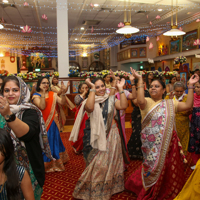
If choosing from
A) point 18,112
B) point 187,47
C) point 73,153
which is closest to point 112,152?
point 18,112

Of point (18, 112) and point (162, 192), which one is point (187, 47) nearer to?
point (162, 192)

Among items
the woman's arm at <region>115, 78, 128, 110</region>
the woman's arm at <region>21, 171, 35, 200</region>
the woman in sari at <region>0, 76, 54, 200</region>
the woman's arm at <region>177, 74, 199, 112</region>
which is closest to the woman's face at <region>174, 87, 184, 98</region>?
the woman's arm at <region>177, 74, 199, 112</region>

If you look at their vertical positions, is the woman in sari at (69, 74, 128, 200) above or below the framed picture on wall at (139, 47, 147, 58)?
below

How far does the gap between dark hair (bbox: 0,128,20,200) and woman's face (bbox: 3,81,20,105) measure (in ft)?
1.83

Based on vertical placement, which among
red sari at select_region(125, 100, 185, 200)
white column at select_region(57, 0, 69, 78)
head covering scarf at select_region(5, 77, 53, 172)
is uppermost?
white column at select_region(57, 0, 69, 78)

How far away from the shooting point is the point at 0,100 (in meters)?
1.10

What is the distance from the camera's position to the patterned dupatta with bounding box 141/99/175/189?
7.02 ft

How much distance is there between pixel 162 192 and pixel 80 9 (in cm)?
799

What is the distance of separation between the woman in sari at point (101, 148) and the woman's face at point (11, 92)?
0.89 metres

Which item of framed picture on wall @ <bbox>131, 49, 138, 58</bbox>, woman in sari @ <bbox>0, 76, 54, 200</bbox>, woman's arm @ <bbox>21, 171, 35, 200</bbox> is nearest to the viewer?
woman's arm @ <bbox>21, 171, 35, 200</bbox>

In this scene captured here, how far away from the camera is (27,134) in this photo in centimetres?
126

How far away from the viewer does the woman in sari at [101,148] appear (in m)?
2.30

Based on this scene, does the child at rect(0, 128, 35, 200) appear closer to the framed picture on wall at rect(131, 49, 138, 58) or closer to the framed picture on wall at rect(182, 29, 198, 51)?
the framed picture on wall at rect(182, 29, 198, 51)

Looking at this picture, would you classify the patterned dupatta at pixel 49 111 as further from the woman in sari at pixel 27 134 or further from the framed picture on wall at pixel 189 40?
Result: the framed picture on wall at pixel 189 40
